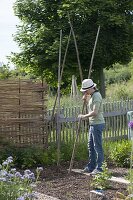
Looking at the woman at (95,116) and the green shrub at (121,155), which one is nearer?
the woman at (95,116)

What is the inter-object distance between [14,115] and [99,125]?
2299 mm

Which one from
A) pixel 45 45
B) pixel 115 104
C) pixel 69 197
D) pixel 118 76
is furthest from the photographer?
pixel 118 76

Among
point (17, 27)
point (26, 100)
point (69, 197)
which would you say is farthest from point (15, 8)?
point (69, 197)

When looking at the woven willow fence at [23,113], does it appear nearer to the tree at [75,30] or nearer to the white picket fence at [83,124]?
the white picket fence at [83,124]

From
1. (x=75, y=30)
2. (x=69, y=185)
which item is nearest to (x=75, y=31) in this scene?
(x=75, y=30)

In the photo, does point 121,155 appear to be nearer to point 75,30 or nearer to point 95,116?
point 95,116

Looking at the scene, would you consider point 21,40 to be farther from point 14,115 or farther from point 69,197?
point 69,197

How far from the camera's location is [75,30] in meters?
16.5

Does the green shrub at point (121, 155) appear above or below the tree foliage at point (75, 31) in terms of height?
below

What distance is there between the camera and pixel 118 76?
35.3 metres

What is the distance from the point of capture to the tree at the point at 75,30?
16172mm

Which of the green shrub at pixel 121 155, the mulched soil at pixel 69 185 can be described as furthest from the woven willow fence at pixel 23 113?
the green shrub at pixel 121 155

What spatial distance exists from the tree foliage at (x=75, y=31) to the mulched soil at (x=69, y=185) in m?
8.77

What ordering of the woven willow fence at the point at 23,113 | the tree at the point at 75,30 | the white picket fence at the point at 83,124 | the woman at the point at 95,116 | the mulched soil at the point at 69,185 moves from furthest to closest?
the tree at the point at 75,30, the white picket fence at the point at 83,124, the woven willow fence at the point at 23,113, the woman at the point at 95,116, the mulched soil at the point at 69,185
